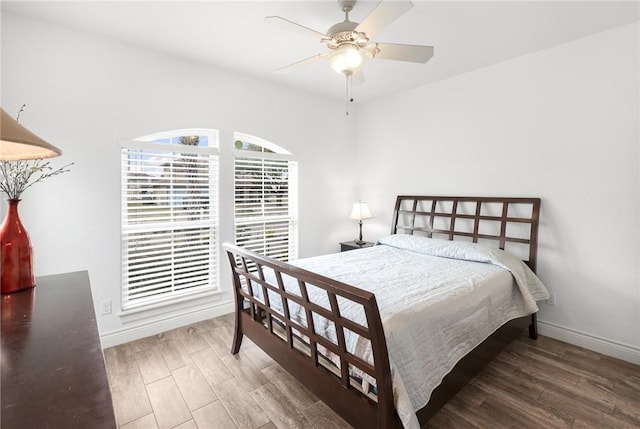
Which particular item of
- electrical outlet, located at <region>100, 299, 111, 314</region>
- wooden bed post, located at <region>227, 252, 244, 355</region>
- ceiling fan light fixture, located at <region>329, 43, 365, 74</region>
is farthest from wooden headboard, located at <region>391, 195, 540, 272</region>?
electrical outlet, located at <region>100, 299, 111, 314</region>

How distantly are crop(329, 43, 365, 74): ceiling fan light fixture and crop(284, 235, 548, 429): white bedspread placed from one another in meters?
1.48

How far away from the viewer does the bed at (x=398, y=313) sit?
1.43 meters

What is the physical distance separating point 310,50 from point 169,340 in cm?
299

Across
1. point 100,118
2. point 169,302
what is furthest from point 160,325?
point 100,118

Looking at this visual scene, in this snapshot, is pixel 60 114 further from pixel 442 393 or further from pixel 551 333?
pixel 551 333

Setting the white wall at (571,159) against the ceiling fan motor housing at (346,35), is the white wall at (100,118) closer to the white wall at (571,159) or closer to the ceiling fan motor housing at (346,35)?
the ceiling fan motor housing at (346,35)

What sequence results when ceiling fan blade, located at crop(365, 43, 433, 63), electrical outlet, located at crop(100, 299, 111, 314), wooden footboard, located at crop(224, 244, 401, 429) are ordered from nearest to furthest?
1. wooden footboard, located at crop(224, 244, 401, 429)
2. ceiling fan blade, located at crop(365, 43, 433, 63)
3. electrical outlet, located at crop(100, 299, 111, 314)

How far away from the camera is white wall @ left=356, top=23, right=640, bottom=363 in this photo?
2.44 m

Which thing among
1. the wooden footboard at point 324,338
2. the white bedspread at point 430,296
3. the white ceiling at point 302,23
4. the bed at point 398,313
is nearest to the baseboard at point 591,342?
the bed at point 398,313

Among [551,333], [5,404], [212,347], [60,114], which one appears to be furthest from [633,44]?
[60,114]

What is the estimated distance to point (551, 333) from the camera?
284cm

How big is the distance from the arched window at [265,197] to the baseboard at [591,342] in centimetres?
281

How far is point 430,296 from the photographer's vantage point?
186 cm

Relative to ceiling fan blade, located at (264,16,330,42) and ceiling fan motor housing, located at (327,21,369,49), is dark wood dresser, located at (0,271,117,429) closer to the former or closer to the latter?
ceiling fan blade, located at (264,16,330,42)
